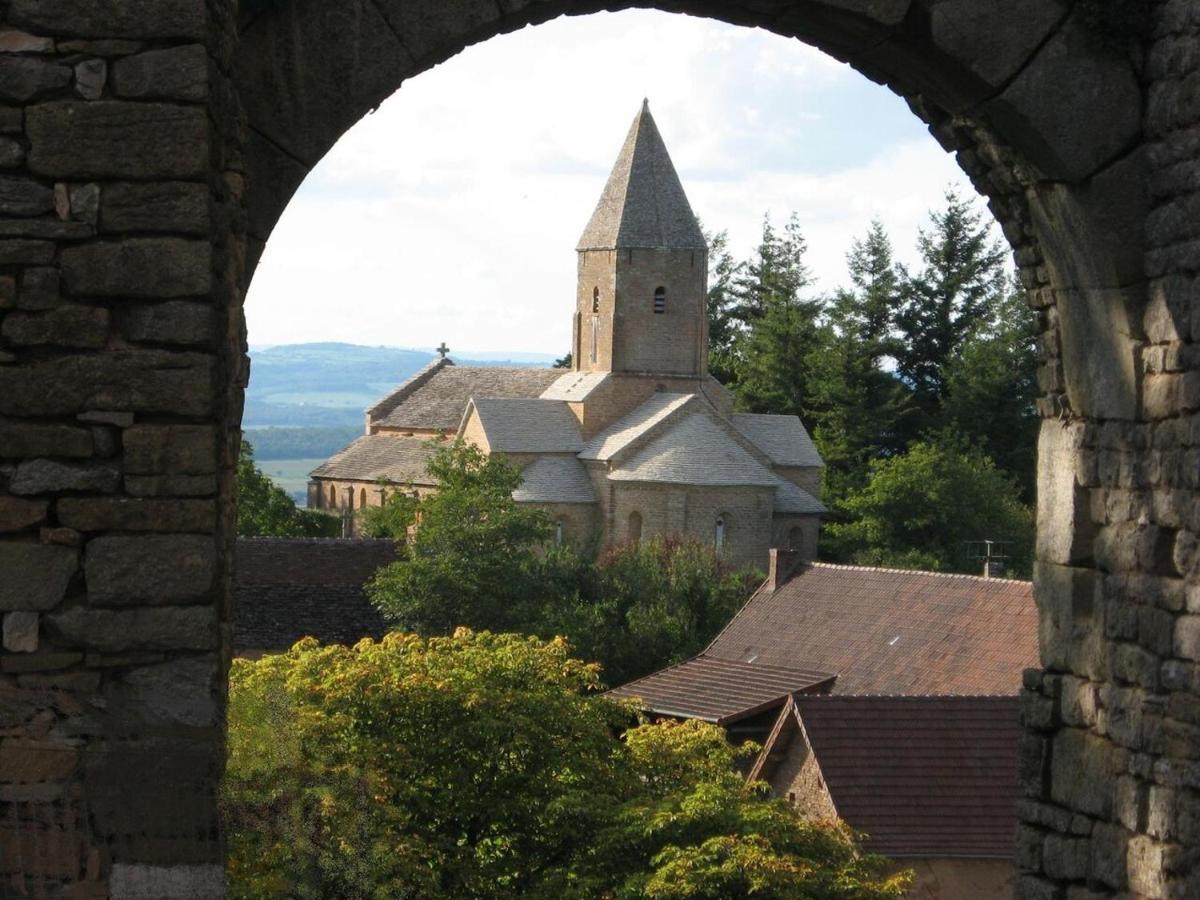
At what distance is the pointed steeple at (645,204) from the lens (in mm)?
63250

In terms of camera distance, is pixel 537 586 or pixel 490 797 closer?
pixel 490 797

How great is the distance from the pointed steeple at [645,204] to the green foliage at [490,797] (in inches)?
1740

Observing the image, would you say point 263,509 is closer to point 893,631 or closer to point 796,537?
point 796,537

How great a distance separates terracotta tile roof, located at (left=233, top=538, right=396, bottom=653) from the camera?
124 ft

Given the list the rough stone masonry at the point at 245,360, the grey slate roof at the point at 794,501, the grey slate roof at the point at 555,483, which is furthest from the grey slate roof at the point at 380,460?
the rough stone masonry at the point at 245,360

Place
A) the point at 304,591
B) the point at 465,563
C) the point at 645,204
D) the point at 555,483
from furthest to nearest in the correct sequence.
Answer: the point at 645,204, the point at 555,483, the point at 465,563, the point at 304,591

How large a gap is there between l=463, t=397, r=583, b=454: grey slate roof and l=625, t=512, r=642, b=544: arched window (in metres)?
3.58

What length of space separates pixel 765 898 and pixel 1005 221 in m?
9.69

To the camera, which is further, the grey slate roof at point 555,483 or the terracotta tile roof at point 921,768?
the grey slate roof at point 555,483

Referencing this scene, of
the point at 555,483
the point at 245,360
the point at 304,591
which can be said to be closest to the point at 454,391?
the point at 555,483

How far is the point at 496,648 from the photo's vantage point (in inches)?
829

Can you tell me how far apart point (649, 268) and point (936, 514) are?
41.1ft

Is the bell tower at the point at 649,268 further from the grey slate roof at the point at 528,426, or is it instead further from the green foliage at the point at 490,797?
the green foliage at the point at 490,797

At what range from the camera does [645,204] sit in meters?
63.5
